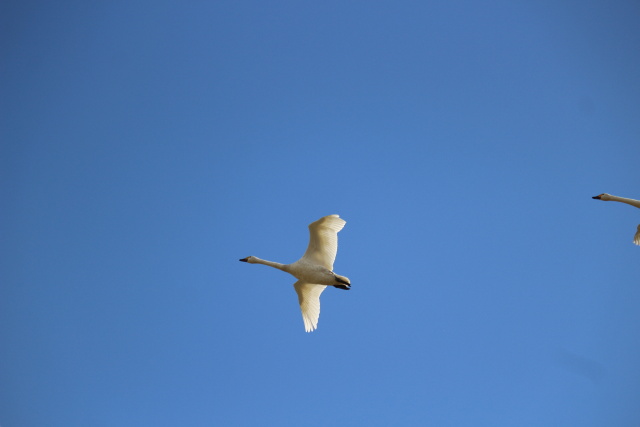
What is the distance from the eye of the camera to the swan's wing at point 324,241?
25.8m

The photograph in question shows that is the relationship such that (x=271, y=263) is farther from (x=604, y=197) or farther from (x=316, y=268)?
(x=604, y=197)

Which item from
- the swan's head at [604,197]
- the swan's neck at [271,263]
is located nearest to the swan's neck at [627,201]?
the swan's head at [604,197]

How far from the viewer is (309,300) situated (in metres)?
26.9


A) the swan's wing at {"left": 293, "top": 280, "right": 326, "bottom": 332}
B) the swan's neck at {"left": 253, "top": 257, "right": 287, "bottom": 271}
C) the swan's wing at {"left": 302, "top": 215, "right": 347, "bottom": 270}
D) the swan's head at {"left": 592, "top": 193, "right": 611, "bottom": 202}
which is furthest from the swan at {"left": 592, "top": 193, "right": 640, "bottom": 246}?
the swan's neck at {"left": 253, "top": 257, "right": 287, "bottom": 271}

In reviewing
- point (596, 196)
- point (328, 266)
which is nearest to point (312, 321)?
point (328, 266)

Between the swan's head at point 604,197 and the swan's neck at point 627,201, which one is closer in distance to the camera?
the swan's neck at point 627,201

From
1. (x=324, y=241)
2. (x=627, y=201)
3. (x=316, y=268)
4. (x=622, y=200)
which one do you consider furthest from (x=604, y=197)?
(x=316, y=268)

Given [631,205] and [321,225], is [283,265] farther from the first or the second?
[631,205]

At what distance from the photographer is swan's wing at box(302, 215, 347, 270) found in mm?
25750

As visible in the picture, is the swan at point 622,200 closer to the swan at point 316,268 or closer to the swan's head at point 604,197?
the swan's head at point 604,197

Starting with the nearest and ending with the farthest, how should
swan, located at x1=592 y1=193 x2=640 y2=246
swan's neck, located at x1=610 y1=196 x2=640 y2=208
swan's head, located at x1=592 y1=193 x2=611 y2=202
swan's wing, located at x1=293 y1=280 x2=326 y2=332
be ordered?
swan's wing, located at x1=293 y1=280 x2=326 y2=332 < swan's neck, located at x1=610 y1=196 x2=640 y2=208 < swan, located at x1=592 y1=193 x2=640 y2=246 < swan's head, located at x1=592 y1=193 x2=611 y2=202

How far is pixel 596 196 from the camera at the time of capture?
29.8m

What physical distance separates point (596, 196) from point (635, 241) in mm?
2348

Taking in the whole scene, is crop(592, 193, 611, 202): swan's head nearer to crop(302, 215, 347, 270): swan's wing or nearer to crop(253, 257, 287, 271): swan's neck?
crop(302, 215, 347, 270): swan's wing
